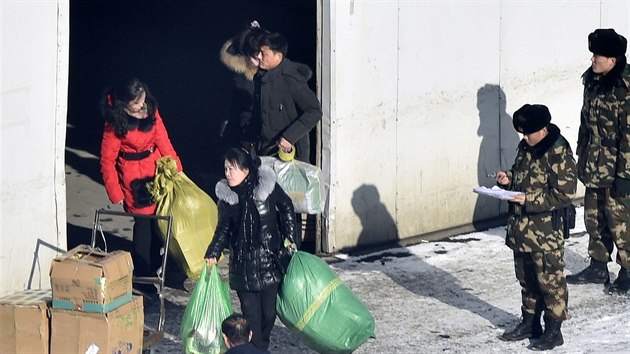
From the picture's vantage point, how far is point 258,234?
862 cm

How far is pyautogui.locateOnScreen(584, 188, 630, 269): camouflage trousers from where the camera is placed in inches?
411

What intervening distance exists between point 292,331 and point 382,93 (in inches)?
127

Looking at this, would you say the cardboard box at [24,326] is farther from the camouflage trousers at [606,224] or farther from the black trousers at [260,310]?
the camouflage trousers at [606,224]

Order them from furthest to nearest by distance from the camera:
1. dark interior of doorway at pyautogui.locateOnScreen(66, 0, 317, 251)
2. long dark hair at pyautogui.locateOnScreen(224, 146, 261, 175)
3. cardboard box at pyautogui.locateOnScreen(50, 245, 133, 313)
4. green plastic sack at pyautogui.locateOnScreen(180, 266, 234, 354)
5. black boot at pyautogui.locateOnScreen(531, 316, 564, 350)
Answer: dark interior of doorway at pyautogui.locateOnScreen(66, 0, 317, 251) → black boot at pyautogui.locateOnScreen(531, 316, 564, 350) → long dark hair at pyautogui.locateOnScreen(224, 146, 261, 175) → green plastic sack at pyautogui.locateOnScreen(180, 266, 234, 354) → cardboard box at pyautogui.locateOnScreen(50, 245, 133, 313)

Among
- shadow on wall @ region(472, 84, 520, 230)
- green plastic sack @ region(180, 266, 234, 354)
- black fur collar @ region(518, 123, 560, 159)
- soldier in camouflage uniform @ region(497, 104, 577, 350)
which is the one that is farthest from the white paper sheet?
shadow on wall @ region(472, 84, 520, 230)

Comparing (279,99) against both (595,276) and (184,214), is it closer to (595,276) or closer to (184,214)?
(184,214)

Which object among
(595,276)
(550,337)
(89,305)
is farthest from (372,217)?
(89,305)

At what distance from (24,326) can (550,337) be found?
11.3 ft

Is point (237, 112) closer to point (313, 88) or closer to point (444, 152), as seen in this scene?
point (313, 88)

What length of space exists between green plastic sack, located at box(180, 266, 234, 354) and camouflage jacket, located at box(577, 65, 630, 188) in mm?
3356

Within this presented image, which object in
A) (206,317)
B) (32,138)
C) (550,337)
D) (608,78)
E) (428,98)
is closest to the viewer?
(206,317)

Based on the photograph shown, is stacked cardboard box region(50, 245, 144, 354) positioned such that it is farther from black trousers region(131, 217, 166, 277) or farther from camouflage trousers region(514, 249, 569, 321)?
→ camouflage trousers region(514, 249, 569, 321)

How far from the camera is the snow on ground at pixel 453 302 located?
368 inches

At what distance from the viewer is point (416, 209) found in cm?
1189
